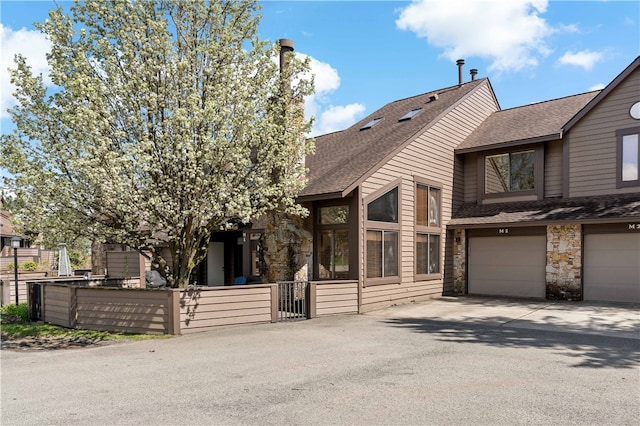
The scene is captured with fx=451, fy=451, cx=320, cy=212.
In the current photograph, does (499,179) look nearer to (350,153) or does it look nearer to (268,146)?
(350,153)

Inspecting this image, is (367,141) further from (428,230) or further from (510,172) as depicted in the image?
(510,172)

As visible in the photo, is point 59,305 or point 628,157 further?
point 628,157

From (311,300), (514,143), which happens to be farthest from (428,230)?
(311,300)

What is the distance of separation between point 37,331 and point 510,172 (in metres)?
14.4

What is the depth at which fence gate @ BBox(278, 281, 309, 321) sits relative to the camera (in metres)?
10.5

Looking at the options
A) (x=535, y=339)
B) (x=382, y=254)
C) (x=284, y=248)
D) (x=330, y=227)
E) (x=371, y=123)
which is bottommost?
(x=535, y=339)

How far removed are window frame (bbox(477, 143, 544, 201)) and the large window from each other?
4.57 metres

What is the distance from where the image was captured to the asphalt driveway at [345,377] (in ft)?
15.0

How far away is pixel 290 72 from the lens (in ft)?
34.8

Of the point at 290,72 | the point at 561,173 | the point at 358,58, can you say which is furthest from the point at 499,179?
the point at 290,72

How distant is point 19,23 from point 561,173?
14800 millimetres

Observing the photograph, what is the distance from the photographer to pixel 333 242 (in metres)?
12.3

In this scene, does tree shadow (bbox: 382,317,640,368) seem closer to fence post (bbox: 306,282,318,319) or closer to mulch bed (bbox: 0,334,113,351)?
fence post (bbox: 306,282,318,319)

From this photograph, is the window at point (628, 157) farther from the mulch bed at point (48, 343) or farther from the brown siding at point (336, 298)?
the mulch bed at point (48, 343)
